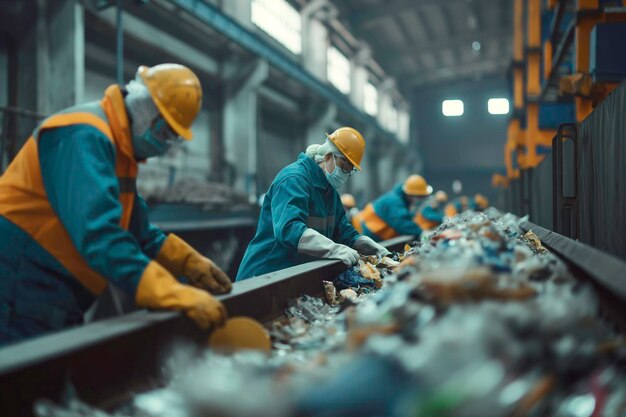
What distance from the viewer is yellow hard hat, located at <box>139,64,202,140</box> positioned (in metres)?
1.91

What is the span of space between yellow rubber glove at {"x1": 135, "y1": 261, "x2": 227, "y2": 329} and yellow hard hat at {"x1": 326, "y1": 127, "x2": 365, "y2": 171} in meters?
1.79

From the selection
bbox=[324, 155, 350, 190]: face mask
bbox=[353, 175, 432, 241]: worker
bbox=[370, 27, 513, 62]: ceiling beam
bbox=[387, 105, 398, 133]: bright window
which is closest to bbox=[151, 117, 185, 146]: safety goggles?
bbox=[324, 155, 350, 190]: face mask

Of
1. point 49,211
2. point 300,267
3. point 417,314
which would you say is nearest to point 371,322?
point 417,314

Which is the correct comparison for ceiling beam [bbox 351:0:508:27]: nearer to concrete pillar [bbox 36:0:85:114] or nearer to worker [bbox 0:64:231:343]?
concrete pillar [bbox 36:0:85:114]

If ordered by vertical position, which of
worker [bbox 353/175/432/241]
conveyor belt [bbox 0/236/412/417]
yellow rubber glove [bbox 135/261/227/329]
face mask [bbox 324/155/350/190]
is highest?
face mask [bbox 324/155/350/190]

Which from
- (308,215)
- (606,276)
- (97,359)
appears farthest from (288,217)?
(606,276)

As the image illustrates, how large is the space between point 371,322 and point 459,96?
2485cm

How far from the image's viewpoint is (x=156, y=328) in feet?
5.05

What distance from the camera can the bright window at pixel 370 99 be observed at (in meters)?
20.1

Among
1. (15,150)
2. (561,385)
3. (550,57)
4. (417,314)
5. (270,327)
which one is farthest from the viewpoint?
(550,57)

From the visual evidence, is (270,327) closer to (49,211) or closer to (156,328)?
(156,328)

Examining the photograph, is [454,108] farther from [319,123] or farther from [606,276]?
[606,276]

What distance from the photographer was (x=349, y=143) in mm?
3217

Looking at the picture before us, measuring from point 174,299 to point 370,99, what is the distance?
19.9 metres
